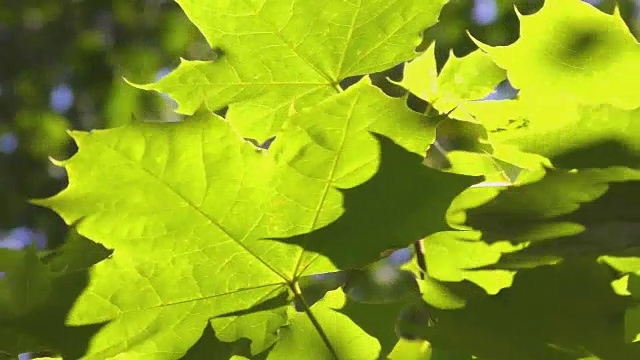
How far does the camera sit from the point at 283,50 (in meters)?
0.63

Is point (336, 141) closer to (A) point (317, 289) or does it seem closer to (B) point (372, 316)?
(B) point (372, 316)

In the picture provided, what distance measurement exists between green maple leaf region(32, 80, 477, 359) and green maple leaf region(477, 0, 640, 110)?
14 centimetres

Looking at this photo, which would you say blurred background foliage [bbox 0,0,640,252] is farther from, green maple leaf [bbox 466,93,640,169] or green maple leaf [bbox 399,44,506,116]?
green maple leaf [bbox 466,93,640,169]

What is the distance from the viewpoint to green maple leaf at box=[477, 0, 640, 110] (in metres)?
0.54

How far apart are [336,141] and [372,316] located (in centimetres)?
14

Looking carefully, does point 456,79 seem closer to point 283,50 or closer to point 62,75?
point 283,50

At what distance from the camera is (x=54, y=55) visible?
3.54 metres

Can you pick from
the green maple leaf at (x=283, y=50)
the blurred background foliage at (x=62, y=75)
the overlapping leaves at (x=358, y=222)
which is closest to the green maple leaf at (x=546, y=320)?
the overlapping leaves at (x=358, y=222)

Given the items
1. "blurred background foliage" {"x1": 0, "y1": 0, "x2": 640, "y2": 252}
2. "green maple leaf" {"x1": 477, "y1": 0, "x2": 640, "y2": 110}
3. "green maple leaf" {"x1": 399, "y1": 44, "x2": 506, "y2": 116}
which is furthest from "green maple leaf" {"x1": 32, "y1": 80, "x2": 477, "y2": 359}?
"blurred background foliage" {"x1": 0, "y1": 0, "x2": 640, "y2": 252}

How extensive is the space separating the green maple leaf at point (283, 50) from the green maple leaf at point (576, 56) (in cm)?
7

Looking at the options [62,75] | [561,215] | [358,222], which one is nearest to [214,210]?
[358,222]

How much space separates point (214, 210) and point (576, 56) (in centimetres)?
27

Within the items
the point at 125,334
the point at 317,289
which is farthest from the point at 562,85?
the point at 317,289

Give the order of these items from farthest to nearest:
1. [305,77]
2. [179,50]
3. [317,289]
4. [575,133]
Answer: [179,50], [317,289], [305,77], [575,133]
